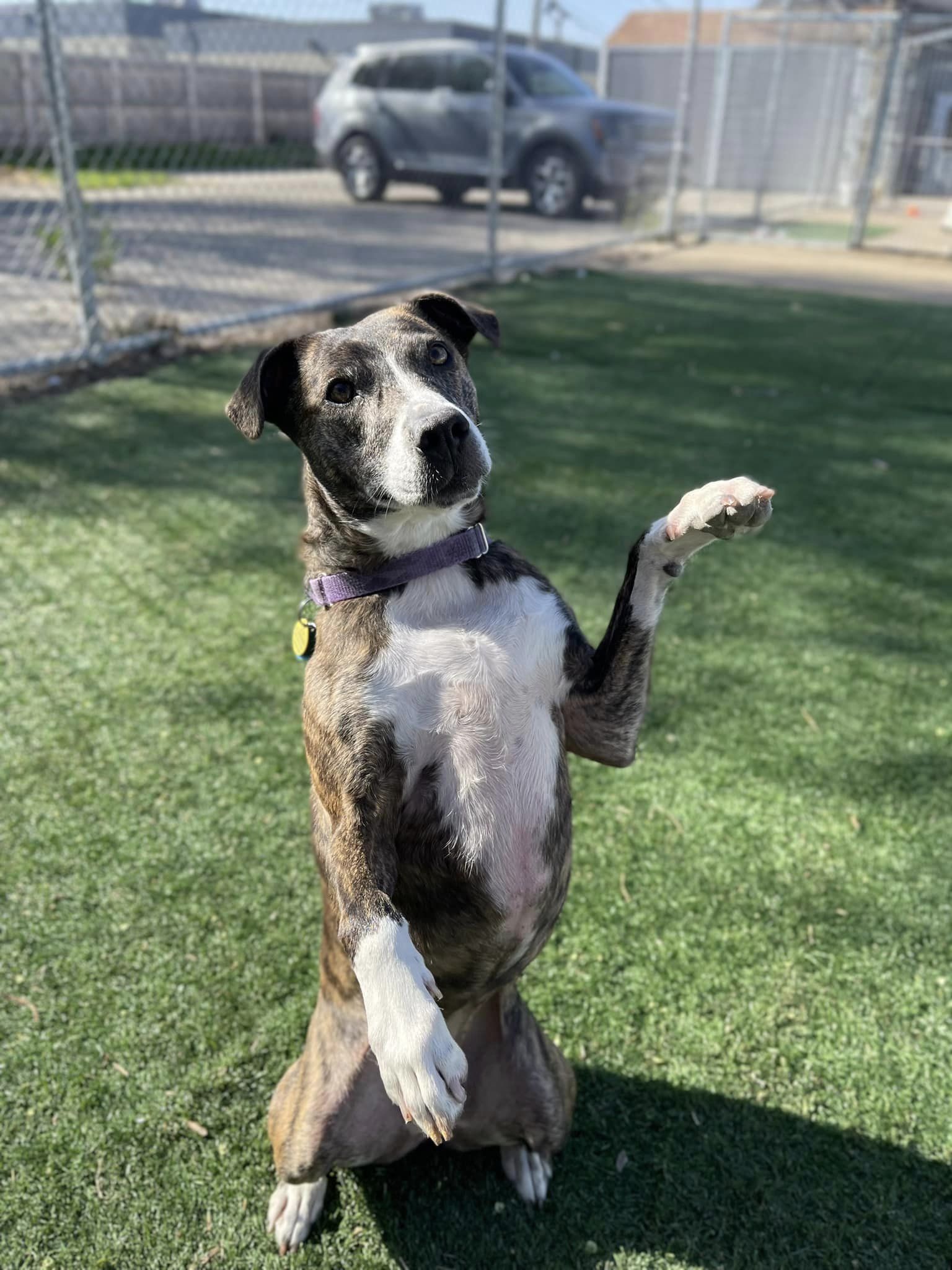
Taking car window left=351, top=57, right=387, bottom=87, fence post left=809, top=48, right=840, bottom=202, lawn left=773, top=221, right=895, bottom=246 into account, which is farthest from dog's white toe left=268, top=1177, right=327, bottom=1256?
fence post left=809, top=48, right=840, bottom=202

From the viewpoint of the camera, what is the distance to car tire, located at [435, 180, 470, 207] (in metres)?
15.4

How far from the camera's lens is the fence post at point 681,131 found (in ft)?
44.8

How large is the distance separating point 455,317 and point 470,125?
13.9 meters

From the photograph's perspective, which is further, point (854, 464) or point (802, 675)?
point (854, 464)

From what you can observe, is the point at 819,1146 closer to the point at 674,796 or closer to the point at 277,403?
the point at 674,796

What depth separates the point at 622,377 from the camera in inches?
301

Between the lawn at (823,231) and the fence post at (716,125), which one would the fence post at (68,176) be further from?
the lawn at (823,231)

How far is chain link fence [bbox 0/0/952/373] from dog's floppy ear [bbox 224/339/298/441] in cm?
538

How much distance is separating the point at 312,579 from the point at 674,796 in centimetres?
170

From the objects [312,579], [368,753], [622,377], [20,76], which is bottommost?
[622,377]

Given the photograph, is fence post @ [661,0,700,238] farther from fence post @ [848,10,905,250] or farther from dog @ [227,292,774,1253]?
dog @ [227,292,774,1253]

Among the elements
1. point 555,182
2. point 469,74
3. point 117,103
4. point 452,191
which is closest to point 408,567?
point 117,103

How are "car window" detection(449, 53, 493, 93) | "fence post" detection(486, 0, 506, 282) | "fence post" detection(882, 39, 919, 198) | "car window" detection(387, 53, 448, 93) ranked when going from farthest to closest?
"fence post" detection(882, 39, 919, 198), "car window" detection(387, 53, 448, 93), "car window" detection(449, 53, 493, 93), "fence post" detection(486, 0, 506, 282)

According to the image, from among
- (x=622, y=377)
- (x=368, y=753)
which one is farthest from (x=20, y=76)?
(x=368, y=753)
